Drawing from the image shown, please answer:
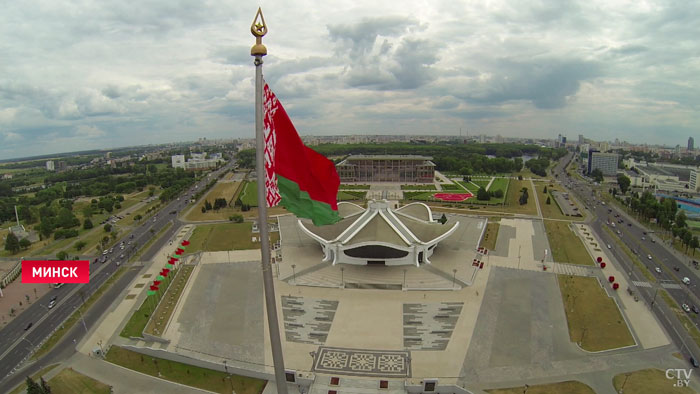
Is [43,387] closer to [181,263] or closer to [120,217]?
[181,263]

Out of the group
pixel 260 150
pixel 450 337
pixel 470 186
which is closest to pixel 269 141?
pixel 260 150

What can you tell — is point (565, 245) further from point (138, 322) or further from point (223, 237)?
point (138, 322)

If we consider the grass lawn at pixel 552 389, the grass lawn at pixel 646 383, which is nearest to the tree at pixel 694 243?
the grass lawn at pixel 646 383

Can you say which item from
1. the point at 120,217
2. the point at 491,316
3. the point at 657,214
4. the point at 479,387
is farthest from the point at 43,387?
the point at 657,214

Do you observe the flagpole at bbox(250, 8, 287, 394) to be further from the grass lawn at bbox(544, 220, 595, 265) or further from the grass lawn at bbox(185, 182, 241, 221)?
the grass lawn at bbox(185, 182, 241, 221)

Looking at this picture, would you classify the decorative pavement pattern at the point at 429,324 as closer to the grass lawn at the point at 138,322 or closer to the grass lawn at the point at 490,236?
the grass lawn at the point at 490,236

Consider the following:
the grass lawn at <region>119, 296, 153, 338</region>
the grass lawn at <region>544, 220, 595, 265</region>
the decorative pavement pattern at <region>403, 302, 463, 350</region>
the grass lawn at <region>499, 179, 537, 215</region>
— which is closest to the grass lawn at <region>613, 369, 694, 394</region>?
the decorative pavement pattern at <region>403, 302, 463, 350</region>

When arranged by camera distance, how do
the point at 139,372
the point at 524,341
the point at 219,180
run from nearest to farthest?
the point at 139,372 < the point at 524,341 < the point at 219,180
